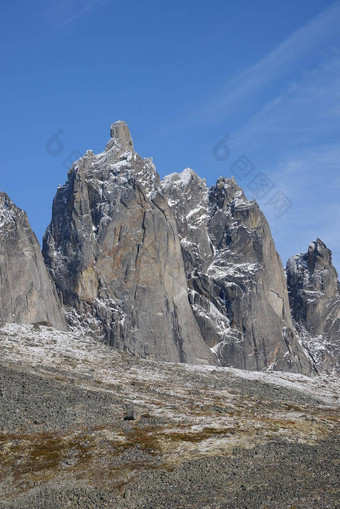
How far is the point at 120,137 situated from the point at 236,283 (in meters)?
54.0

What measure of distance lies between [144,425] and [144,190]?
426ft

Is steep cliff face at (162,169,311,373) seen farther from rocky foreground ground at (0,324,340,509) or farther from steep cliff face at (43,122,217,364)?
rocky foreground ground at (0,324,340,509)

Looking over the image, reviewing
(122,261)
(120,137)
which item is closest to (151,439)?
(122,261)

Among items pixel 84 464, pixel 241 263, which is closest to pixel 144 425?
pixel 84 464

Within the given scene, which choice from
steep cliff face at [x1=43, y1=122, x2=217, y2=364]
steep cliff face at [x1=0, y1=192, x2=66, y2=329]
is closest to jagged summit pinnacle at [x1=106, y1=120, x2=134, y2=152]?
steep cliff face at [x1=43, y1=122, x2=217, y2=364]

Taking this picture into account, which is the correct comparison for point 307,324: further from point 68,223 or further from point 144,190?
point 68,223

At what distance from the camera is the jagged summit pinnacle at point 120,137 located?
185 meters

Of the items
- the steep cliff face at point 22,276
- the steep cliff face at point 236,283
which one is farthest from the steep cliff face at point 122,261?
the steep cliff face at point 22,276

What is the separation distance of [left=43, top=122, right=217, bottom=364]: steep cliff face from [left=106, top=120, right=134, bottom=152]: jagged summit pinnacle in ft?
21.3

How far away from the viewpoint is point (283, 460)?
124 ft

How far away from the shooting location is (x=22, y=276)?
14138 centimetres

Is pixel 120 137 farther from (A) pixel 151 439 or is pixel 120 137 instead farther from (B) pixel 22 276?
(A) pixel 151 439

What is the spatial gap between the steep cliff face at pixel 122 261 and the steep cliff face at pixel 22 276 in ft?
34.5

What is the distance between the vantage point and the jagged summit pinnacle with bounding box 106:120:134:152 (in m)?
185
